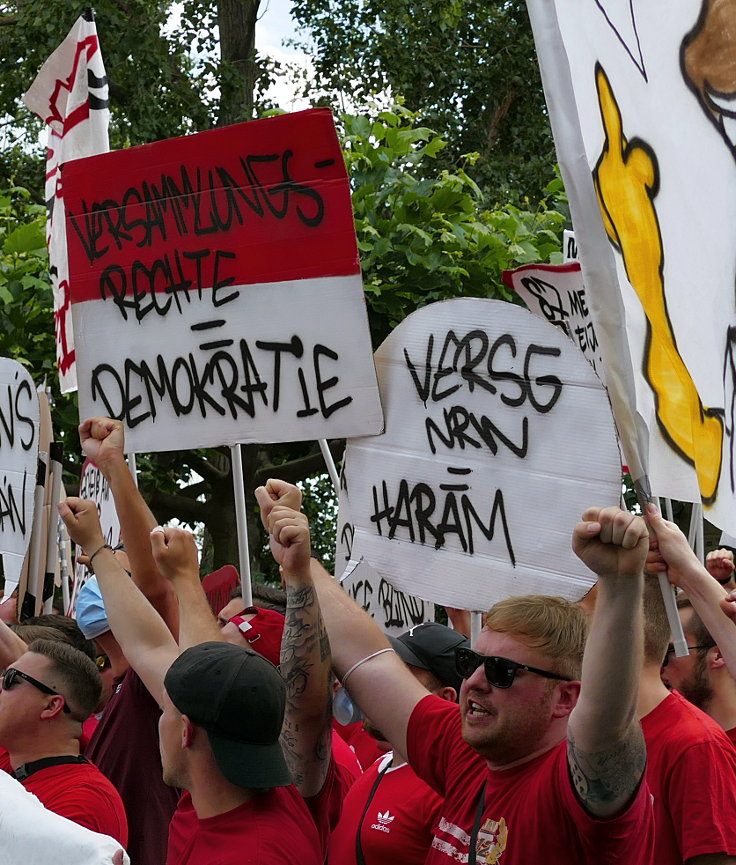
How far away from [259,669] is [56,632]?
71.0 inches

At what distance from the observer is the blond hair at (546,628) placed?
261 centimetres

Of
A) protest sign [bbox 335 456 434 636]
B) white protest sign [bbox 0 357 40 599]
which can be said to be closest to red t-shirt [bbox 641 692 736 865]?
protest sign [bbox 335 456 434 636]

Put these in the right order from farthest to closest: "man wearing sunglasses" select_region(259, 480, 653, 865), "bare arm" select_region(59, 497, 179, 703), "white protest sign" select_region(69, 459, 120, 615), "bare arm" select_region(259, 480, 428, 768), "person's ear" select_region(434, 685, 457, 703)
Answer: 1. "white protest sign" select_region(69, 459, 120, 615)
2. "person's ear" select_region(434, 685, 457, 703)
3. "bare arm" select_region(59, 497, 179, 703)
4. "bare arm" select_region(259, 480, 428, 768)
5. "man wearing sunglasses" select_region(259, 480, 653, 865)

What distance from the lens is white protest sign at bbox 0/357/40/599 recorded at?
489cm

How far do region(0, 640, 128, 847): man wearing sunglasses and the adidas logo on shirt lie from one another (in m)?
0.74

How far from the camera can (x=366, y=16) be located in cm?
1442

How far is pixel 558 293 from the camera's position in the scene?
5434 millimetres

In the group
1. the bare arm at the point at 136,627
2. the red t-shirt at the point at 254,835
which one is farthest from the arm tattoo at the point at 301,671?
the bare arm at the point at 136,627

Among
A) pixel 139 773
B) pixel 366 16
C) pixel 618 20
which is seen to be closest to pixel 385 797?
pixel 139 773

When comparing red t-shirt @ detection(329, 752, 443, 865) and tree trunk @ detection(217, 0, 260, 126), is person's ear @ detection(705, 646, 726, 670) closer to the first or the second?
red t-shirt @ detection(329, 752, 443, 865)

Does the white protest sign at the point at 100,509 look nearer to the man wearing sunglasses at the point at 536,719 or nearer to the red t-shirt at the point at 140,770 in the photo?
the red t-shirt at the point at 140,770

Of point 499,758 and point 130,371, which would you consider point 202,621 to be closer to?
point 499,758

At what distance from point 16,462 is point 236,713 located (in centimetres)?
263

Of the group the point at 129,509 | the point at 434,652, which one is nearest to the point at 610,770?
the point at 434,652
